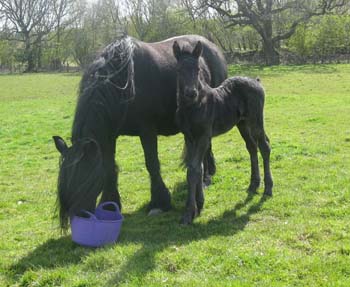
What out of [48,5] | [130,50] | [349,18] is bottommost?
[130,50]

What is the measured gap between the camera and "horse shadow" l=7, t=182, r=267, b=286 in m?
4.38

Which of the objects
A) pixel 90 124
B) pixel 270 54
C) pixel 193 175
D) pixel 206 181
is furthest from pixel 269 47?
pixel 90 124

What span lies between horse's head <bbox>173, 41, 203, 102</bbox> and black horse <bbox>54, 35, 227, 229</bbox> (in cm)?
69

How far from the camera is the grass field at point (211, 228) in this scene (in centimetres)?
407

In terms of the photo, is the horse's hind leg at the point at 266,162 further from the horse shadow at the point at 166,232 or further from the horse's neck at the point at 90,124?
the horse's neck at the point at 90,124

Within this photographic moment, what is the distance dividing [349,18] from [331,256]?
4295 cm

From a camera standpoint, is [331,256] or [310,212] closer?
[331,256]

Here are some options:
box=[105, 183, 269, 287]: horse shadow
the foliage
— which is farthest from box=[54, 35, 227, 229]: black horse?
the foliage

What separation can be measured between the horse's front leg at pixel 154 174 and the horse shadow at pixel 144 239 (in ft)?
0.50

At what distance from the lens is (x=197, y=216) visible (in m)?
5.70

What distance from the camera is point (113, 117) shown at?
17.3 feet

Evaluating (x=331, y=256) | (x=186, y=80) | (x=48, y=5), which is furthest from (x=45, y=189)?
(x=48, y=5)

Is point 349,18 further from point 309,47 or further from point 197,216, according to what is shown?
point 197,216

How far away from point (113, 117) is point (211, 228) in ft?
5.85
